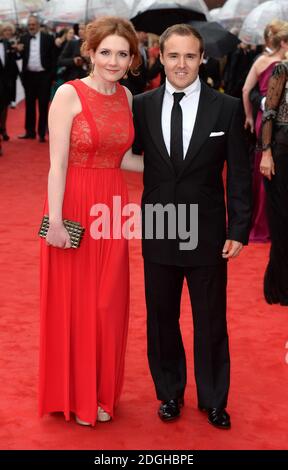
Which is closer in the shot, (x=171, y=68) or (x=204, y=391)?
(x=171, y=68)

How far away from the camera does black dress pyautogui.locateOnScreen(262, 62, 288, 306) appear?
5.39 m

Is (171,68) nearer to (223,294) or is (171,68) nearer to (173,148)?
(173,148)

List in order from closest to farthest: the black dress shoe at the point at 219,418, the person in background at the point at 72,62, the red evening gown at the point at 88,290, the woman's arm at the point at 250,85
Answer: the red evening gown at the point at 88,290 < the black dress shoe at the point at 219,418 < the woman's arm at the point at 250,85 < the person in background at the point at 72,62

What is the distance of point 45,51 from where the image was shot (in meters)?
13.0

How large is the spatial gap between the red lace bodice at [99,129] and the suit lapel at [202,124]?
26 centimetres

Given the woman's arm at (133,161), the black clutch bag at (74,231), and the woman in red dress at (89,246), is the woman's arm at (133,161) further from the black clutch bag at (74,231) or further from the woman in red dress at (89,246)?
the black clutch bag at (74,231)

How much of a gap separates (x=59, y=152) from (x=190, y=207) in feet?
1.94

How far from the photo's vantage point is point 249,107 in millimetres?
7207

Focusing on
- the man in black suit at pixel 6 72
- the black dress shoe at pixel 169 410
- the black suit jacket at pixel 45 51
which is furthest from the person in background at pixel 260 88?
the black suit jacket at pixel 45 51

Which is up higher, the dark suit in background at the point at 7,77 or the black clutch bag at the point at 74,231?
the black clutch bag at the point at 74,231

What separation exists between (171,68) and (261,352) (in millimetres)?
1870

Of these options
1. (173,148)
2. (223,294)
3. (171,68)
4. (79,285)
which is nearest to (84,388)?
(79,285)

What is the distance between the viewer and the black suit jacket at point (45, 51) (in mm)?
12977

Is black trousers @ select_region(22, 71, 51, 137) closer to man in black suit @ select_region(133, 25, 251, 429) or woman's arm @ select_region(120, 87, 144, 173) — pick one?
woman's arm @ select_region(120, 87, 144, 173)
